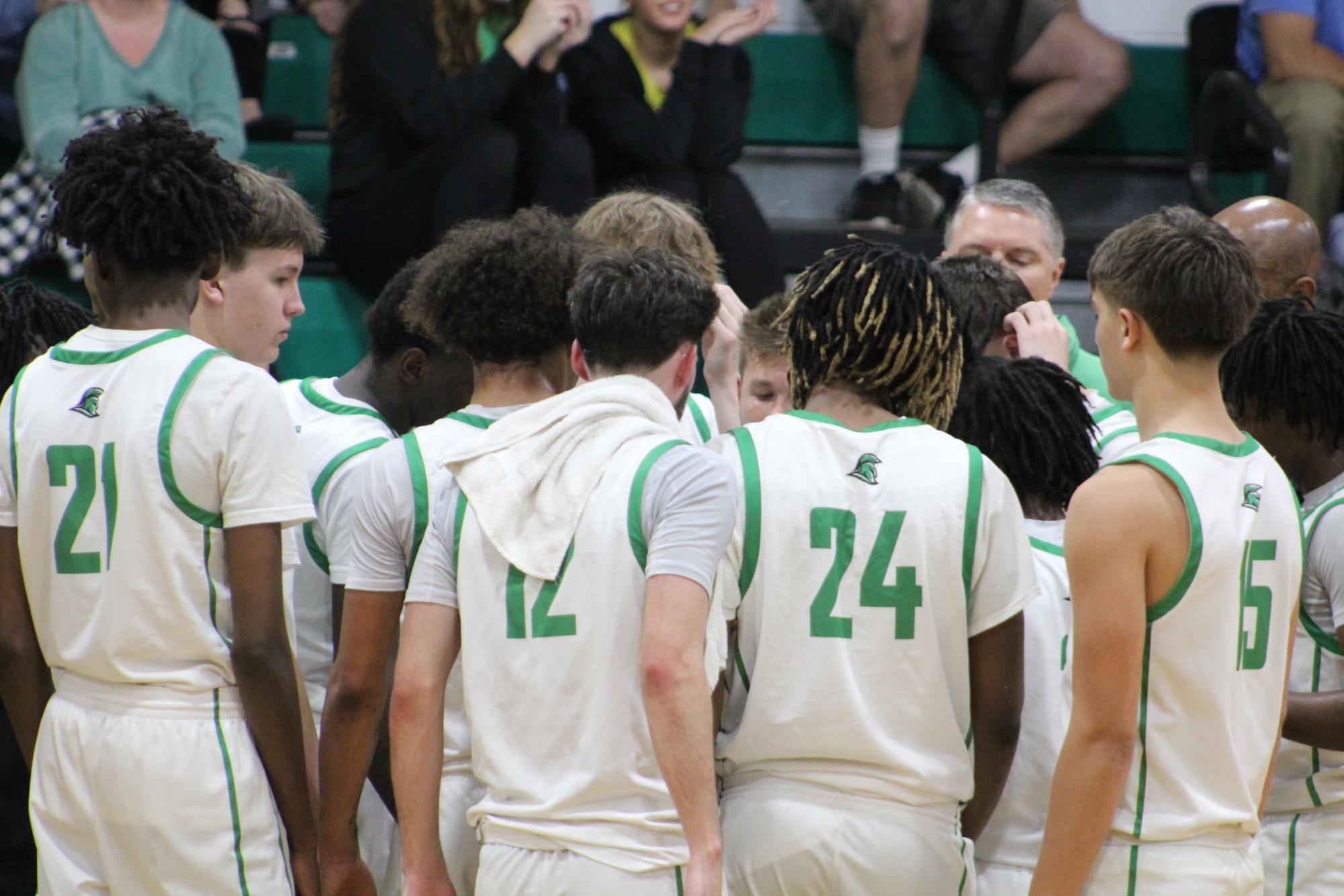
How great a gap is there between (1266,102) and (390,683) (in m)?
5.08

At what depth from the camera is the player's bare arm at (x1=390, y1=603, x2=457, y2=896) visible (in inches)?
86.7

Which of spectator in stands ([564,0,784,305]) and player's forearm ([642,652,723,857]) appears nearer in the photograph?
player's forearm ([642,652,723,857])

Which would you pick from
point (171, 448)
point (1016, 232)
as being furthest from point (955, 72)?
point (171, 448)

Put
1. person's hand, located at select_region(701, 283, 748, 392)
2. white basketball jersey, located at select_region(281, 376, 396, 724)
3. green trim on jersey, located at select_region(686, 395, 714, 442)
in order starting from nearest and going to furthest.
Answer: white basketball jersey, located at select_region(281, 376, 396, 724), green trim on jersey, located at select_region(686, 395, 714, 442), person's hand, located at select_region(701, 283, 748, 392)

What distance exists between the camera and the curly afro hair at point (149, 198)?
2371mm

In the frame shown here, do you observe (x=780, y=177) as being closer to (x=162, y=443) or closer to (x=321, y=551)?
(x=321, y=551)

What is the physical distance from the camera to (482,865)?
2197mm

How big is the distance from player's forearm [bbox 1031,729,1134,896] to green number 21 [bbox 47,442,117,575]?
1.50 m

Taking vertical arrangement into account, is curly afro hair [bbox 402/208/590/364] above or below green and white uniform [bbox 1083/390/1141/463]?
above

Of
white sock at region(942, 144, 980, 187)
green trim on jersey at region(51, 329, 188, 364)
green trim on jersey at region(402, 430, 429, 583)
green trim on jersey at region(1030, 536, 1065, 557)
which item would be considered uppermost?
green trim on jersey at region(51, 329, 188, 364)

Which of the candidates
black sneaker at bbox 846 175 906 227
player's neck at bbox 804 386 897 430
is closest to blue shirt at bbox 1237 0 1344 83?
black sneaker at bbox 846 175 906 227

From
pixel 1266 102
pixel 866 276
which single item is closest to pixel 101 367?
pixel 866 276

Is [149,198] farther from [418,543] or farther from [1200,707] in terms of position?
[1200,707]

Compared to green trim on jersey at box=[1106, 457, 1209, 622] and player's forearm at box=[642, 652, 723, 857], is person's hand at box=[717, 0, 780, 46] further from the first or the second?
player's forearm at box=[642, 652, 723, 857]
